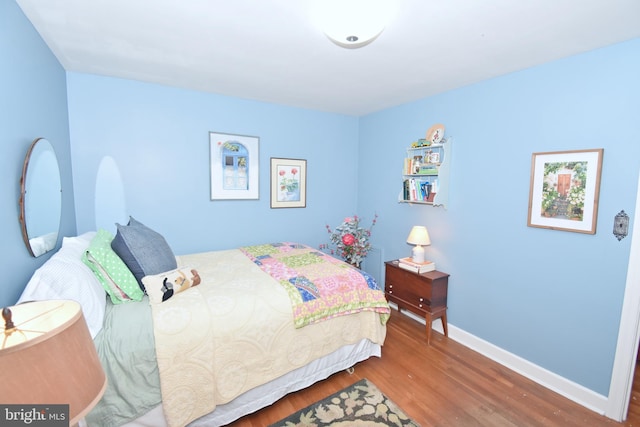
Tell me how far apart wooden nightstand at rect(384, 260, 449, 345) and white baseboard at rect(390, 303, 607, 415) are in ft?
0.65

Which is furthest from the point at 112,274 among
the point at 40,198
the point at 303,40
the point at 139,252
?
the point at 303,40

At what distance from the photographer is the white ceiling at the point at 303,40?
59.4 inches

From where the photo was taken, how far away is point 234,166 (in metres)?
3.17

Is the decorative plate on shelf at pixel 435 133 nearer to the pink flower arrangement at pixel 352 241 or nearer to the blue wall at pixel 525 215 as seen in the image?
the blue wall at pixel 525 215

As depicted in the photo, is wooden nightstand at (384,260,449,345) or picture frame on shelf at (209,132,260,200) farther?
picture frame on shelf at (209,132,260,200)

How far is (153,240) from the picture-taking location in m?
2.01

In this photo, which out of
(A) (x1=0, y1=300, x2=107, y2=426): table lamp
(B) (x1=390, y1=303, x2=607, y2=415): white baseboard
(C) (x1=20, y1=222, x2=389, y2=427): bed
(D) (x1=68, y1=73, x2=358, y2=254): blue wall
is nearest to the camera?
(A) (x1=0, y1=300, x2=107, y2=426): table lamp

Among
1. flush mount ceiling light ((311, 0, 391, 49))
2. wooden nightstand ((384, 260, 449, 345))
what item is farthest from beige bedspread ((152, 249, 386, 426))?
flush mount ceiling light ((311, 0, 391, 49))

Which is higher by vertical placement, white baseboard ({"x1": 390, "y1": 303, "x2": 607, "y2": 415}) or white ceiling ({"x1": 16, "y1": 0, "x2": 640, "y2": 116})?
white ceiling ({"x1": 16, "y1": 0, "x2": 640, "y2": 116})

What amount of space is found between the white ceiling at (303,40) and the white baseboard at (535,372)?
2.34 metres

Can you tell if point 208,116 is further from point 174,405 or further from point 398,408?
point 398,408

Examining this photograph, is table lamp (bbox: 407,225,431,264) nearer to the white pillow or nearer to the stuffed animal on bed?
the stuffed animal on bed

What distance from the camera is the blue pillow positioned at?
181 cm

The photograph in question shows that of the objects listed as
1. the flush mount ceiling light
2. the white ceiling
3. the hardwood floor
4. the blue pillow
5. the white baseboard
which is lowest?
the hardwood floor
